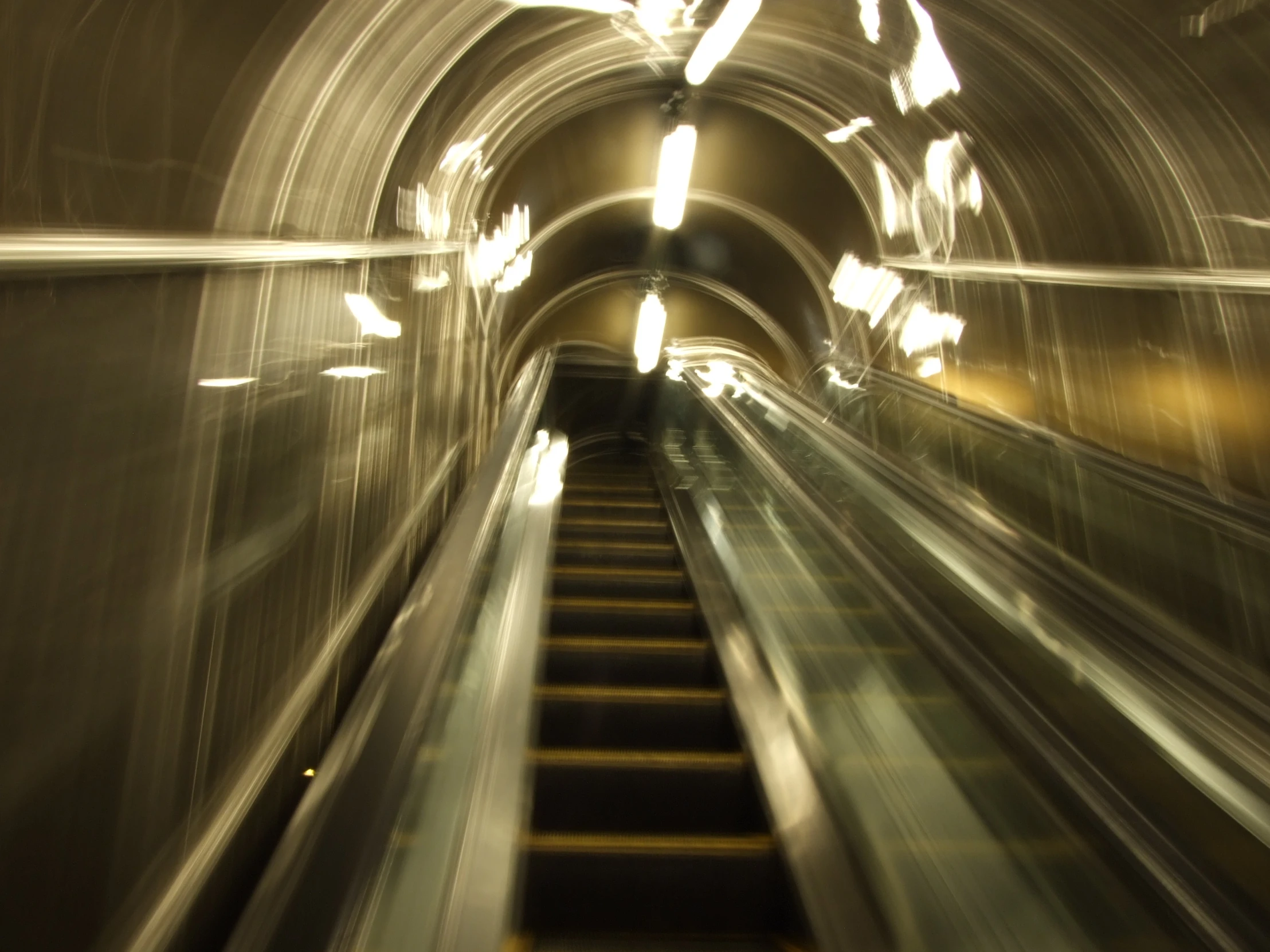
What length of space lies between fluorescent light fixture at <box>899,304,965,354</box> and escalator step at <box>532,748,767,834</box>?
296 cm

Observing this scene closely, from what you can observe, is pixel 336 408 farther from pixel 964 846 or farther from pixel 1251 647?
pixel 1251 647

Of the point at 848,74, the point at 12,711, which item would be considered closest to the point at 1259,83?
the point at 848,74

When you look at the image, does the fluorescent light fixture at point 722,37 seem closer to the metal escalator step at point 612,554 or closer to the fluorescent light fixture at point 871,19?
the fluorescent light fixture at point 871,19

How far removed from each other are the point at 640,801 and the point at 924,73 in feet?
11.8

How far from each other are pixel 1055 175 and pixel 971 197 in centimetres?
62

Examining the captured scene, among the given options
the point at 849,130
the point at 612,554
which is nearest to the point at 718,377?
the point at 849,130

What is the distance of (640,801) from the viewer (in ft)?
8.58

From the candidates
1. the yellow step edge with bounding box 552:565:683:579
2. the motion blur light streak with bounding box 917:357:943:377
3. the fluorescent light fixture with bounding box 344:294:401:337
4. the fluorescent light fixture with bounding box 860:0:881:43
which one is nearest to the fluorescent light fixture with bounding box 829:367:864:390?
the motion blur light streak with bounding box 917:357:943:377

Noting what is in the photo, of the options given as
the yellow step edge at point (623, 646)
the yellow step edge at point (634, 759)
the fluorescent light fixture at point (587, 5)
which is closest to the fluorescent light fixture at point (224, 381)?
the yellow step edge at point (634, 759)

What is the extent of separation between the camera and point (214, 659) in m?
2.06

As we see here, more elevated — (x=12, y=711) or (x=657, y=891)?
(x=12, y=711)

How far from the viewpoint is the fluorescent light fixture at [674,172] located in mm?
5488

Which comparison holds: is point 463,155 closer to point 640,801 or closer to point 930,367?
point 930,367

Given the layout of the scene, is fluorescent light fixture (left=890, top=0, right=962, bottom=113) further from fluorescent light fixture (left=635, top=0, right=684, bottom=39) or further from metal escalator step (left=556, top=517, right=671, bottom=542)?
metal escalator step (left=556, top=517, right=671, bottom=542)
